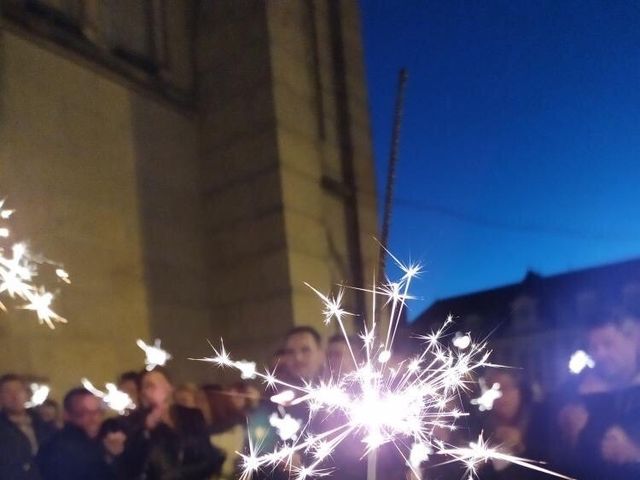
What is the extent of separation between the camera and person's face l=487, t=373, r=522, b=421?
4043mm

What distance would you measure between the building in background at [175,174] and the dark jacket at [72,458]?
1.46 metres

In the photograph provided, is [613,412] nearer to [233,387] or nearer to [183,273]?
[233,387]

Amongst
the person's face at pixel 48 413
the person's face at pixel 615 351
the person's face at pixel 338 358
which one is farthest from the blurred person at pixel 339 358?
the person's face at pixel 48 413

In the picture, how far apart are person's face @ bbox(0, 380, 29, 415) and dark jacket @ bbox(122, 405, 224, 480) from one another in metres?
0.66

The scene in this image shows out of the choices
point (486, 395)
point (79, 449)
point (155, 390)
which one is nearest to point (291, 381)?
point (155, 390)

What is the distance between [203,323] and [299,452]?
3345 mm

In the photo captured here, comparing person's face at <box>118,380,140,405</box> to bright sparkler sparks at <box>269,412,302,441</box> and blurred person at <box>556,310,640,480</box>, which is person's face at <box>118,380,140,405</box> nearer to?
bright sparkler sparks at <box>269,412,302,441</box>

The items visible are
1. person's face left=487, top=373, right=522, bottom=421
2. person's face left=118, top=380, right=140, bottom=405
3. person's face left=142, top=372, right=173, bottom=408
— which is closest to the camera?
person's face left=487, top=373, right=522, bottom=421

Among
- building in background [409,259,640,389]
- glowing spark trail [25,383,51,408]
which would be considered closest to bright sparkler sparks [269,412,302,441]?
glowing spark trail [25,383,51,408]

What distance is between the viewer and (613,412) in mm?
3900

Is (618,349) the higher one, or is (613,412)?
(618,349)

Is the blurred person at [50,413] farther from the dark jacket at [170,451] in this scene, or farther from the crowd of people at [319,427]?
the dark jacket at [170,451]

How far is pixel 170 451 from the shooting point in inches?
169

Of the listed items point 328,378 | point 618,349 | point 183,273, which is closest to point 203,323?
point 183,273
